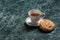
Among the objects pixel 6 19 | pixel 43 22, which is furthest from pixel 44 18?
pixel 6 19

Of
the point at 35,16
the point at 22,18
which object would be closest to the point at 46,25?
the point at 35,16

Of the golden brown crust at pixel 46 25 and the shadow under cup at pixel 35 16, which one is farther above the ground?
the shadow under cup at pixel 35 16

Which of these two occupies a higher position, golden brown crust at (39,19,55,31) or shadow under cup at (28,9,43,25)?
shadow under cup at (28,9,43,25)

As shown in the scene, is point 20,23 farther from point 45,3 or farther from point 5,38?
point 45,3

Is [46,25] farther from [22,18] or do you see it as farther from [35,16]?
[22,18]
